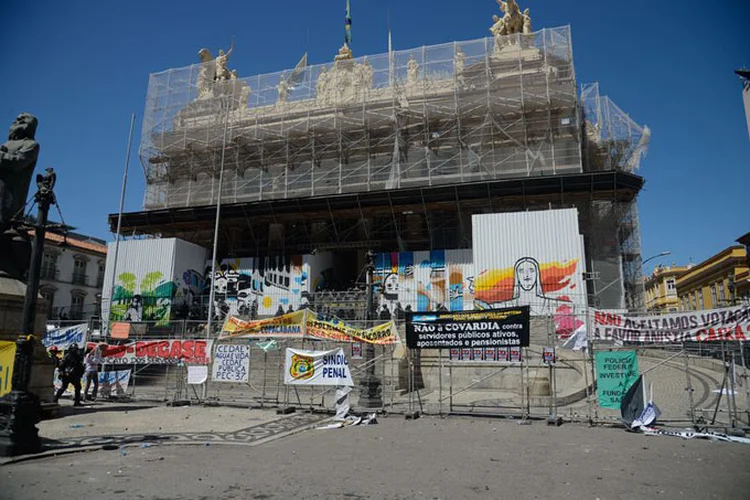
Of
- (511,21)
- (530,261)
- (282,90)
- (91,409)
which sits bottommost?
(91,409)

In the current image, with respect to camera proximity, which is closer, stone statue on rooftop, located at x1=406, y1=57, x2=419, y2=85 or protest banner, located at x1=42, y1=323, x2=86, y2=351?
protest banner, located at x1=42, y1=323, x2=86, y2=351

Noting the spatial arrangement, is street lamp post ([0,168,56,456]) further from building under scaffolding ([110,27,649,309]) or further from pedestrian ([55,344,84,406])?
building under scaffolding ([110,27,649,309])

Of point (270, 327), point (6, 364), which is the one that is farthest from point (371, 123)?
point (6, 364)

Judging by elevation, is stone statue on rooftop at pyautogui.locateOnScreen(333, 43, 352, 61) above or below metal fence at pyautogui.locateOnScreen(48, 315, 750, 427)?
above

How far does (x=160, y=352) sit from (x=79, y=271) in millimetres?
38539

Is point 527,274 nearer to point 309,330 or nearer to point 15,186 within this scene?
point 309,330

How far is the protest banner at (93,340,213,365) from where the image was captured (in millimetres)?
15883

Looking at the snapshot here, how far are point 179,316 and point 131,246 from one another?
6.07m

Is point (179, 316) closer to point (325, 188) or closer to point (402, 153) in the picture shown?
point (325, 188)

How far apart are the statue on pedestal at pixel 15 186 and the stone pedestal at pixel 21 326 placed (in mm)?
469

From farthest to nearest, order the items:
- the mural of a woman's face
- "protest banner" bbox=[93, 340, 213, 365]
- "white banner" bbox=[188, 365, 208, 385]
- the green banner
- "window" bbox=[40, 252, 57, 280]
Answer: "window" bbox=[40, 252, 57, 280], the mural of a woman's face, "protest banner" bbox=[93, 340, 213, 365], "white banner" bbox=[188, 365, 208, 385], the green banner

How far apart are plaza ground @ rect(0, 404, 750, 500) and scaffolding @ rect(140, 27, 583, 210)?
77.0 feet

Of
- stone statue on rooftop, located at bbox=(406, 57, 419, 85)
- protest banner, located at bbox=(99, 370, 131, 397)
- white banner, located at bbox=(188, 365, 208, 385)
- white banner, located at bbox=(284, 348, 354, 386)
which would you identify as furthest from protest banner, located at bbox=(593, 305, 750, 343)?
stone statue on rooftop, located at bbox=(406, 57, 419, 85)

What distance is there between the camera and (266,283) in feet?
116
